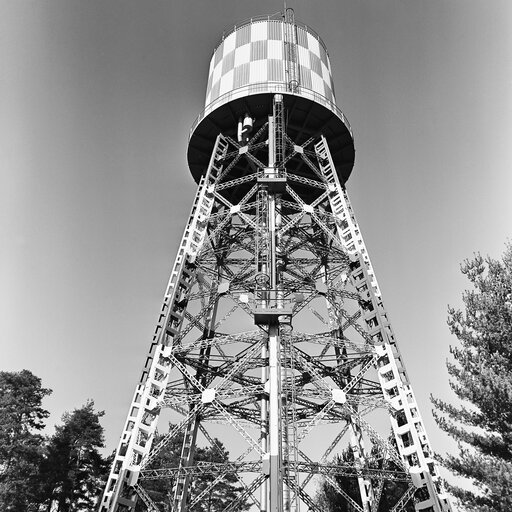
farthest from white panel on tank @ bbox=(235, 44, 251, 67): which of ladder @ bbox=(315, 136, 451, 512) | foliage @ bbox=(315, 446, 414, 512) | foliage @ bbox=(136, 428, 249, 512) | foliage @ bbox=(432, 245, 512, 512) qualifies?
foliage @ bbox=(136, 428, 249, 512)

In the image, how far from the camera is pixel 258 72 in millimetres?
20688

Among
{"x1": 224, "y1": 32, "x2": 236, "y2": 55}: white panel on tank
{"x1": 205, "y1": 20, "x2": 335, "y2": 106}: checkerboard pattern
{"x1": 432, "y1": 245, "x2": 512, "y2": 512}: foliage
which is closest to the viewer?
{"x1": 432, "y1": 245, "x2": 512, "y2": 512}: foliage

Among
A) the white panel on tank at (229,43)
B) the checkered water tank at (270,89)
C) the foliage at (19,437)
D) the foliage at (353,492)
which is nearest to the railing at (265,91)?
the checkered water tank at (270,89)

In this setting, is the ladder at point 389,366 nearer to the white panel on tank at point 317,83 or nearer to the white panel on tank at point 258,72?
the white panel on tank at point 317,83

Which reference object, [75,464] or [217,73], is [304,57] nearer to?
[217,73]

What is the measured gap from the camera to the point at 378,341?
51.6ft

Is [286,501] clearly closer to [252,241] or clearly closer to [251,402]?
[251,402]

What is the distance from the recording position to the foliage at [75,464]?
26266mm

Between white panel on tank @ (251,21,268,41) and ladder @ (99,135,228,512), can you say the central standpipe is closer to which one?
ladder @ (99,135,228,512)

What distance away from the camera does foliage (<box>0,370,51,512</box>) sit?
821 inches

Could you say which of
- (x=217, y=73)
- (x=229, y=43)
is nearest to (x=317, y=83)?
(x=217, y=73)

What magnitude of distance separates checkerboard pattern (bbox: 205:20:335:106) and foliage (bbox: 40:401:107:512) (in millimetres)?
20130

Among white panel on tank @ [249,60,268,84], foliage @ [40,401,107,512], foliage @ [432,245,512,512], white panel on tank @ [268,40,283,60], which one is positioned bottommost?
foliage @ [432,245,512,512]

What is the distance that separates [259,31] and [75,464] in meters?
25.5
